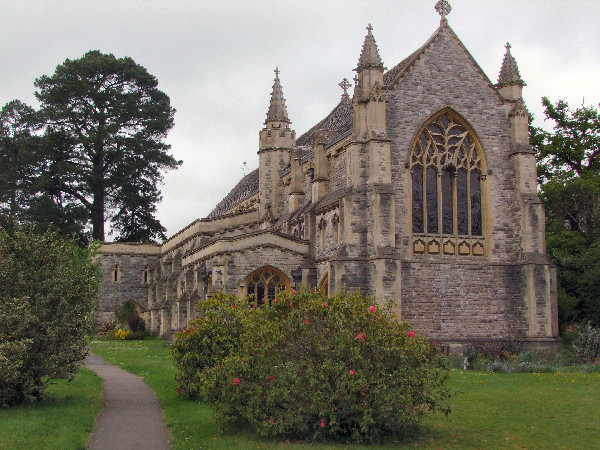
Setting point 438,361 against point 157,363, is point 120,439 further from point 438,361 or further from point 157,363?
point 157,363

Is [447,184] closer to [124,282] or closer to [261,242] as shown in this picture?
[261,242]

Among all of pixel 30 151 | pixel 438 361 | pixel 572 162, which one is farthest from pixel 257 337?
pixel 30 151

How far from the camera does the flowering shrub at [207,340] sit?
19406mm

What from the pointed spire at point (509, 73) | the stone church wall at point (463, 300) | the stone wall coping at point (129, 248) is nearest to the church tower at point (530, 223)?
the pointed spire at point (509, 73)

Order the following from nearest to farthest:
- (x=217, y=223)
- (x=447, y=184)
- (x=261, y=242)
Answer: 1. (x=447, y=184)
2. (x=261, y=242)
3. (x=217, y=223)

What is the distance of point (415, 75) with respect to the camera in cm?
3275

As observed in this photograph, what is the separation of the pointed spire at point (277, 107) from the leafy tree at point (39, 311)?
27.8 m

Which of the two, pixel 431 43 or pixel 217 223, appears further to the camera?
pixel 217 223

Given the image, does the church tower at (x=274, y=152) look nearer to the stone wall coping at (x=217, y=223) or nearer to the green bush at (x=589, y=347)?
the stone wall coping at (x=217, y=223)

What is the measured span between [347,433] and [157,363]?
53.3ft

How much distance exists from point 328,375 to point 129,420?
524cm

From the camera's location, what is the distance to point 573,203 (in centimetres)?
4081

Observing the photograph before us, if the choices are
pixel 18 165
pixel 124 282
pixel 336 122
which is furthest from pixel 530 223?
pixel 18 165

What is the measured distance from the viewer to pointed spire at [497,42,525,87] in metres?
34.2
